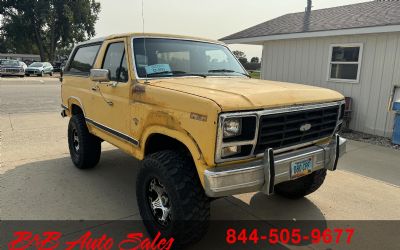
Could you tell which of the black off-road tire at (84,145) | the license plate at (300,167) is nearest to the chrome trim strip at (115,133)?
the black off-road tire at (84,145)

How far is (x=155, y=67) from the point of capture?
3.71m

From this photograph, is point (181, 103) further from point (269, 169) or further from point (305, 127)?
point (305, 127)

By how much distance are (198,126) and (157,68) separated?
1320 mm

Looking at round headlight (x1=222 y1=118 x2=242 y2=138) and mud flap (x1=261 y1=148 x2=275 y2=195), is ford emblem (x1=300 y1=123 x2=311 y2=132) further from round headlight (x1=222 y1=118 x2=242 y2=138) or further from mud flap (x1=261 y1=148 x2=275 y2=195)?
round headlight (x1=222 y1=118 x2=242 y2=138)

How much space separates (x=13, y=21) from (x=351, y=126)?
4956 centimetres

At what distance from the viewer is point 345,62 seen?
9.34 metres

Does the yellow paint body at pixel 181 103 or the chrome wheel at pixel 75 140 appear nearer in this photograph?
the yellow paint body at pixel 181 103

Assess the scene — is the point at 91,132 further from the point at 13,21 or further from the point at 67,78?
the point at 13,21

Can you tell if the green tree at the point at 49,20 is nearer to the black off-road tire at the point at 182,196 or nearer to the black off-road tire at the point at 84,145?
the black off-road tire at the point at 84,145

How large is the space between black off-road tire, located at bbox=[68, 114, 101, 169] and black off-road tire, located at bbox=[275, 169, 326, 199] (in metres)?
2.86

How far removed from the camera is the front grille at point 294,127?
9.16 feet

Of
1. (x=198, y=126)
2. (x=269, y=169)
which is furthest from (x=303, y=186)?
(x=198, y=126)

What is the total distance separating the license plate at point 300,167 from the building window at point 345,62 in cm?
690

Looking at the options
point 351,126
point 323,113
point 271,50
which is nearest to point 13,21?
point 271,50
